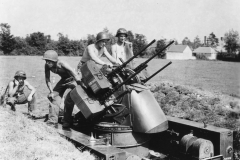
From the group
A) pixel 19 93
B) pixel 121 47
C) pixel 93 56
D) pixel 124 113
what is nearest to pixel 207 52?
pixel 121 47

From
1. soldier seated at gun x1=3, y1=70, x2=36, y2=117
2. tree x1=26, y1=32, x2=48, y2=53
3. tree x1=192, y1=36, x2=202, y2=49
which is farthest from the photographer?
tree x1=192, y1=36, x2=202, y2=49

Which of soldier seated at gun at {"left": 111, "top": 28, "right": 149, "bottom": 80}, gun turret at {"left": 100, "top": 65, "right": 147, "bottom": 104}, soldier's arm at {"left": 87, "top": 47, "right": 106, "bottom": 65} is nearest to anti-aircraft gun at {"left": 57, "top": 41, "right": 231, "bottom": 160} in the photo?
gun turret at {"left": 100, "top": 65, "right": 147, "bottom": 104}

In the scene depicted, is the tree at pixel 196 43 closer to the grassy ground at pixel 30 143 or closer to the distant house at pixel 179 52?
the distant house at pixel 179 52

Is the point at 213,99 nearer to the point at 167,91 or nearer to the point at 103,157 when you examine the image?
the point at 167,91

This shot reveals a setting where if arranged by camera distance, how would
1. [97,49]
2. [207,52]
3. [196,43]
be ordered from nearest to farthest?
1. [97,49]
2. [207,52]
3. [196,43]

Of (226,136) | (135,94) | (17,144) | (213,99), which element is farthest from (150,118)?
(213,99)

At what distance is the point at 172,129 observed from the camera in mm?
6312

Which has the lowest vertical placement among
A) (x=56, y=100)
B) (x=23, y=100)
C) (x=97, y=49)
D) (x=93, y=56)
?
(x=23, y=100)

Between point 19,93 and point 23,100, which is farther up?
point 19,93

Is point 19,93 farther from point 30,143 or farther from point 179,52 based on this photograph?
point 179,52

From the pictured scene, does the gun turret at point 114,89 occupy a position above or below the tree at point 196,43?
below

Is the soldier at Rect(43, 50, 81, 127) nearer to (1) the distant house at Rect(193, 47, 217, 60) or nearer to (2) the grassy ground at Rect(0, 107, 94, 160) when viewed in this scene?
(2) the grassy ground at Rect(0, 107, 94, 160)

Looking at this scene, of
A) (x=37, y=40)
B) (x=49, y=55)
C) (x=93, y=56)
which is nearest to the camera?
(x=93, y=56)

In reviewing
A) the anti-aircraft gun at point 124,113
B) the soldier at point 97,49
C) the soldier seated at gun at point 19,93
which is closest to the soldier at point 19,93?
the soldier seated at gun at point 19,93
